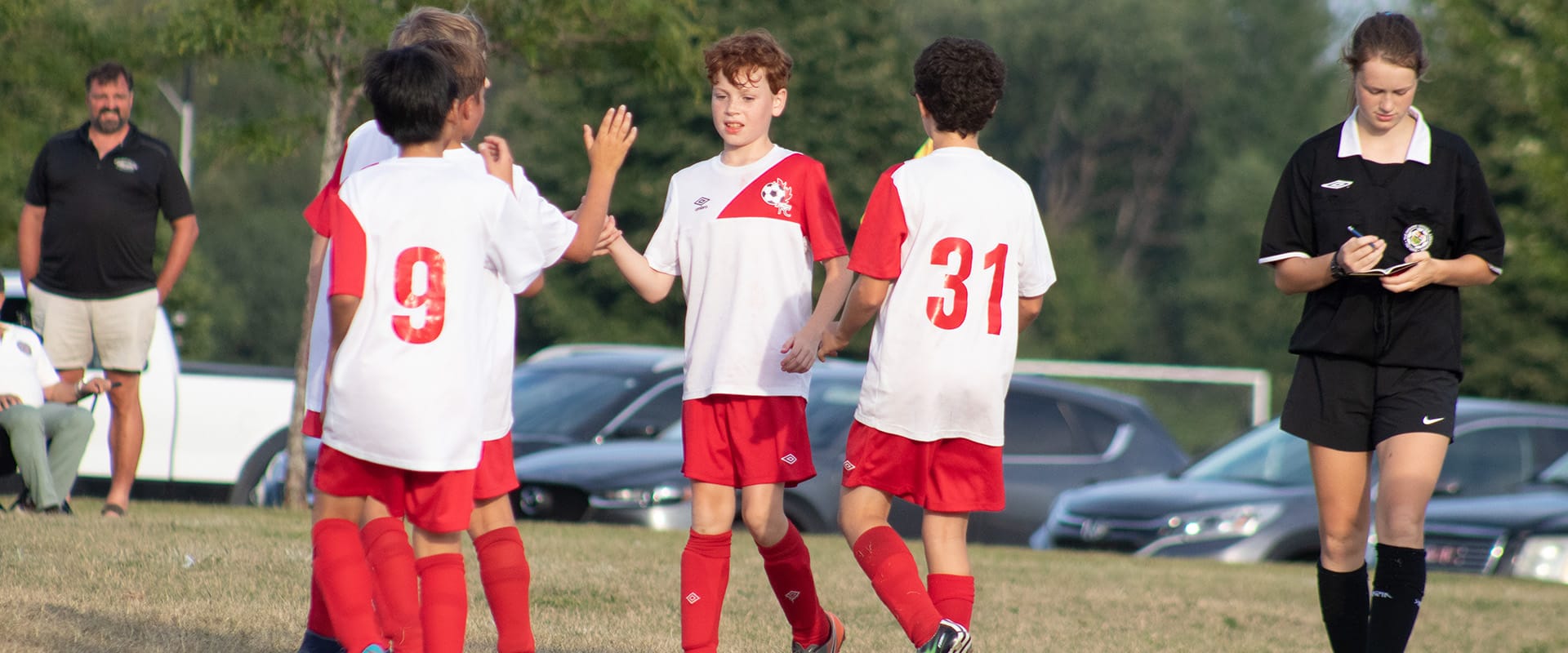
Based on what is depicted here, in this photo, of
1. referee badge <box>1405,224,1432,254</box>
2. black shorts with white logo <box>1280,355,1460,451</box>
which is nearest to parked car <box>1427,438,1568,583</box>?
black shorts with white logo <box>1280,355,1460,451</box>

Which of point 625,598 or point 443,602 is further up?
point 443,602

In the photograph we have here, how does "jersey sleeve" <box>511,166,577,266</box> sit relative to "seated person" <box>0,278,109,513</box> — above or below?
above

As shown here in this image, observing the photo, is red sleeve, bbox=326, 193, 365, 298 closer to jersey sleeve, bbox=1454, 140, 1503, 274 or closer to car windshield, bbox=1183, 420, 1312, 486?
jersey sleeve, bbox=1454, 140, 1503, 274

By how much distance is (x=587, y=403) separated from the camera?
12.9 meters

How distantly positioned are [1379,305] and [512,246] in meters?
2.48

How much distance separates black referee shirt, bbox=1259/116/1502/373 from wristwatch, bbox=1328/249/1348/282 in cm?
13

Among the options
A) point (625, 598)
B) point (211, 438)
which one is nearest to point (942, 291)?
point (625, 598)

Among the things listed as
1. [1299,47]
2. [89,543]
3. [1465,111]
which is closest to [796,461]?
[89,543]

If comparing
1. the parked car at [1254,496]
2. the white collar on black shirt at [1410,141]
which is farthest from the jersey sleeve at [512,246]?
the parked car at [1254,496]

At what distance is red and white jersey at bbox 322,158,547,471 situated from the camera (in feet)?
13.6

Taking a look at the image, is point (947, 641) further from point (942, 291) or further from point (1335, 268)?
point (1335, 268)

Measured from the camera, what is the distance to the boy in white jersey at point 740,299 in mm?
5129

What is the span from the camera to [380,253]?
13.7 feet

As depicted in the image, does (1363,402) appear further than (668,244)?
No
